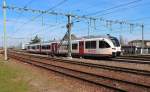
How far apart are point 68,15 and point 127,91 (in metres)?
26.6

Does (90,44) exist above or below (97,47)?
above

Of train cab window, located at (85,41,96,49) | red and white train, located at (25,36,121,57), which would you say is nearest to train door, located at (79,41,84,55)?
red and white train, located at (25,36,121,57)

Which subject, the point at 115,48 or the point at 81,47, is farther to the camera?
the point at 81,47

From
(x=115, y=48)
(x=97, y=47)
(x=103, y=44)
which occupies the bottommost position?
(x=115, y=48)

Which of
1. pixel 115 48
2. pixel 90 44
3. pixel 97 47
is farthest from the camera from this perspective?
pixel 90 44

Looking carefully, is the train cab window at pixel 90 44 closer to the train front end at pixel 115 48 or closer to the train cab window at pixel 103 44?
the train cab window at pixel 103 44

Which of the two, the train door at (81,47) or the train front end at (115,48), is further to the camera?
the train door at (81,47)

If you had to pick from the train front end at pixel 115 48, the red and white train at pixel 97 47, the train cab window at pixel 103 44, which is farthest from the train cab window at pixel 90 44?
the train front end at pixel 115 48

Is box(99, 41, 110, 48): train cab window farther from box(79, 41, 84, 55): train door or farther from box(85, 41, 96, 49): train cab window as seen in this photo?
box(79, 41, 84, 55): train door

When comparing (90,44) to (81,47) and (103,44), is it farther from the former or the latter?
(103,44)

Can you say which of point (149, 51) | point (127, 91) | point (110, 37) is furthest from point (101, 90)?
point (149, 51)

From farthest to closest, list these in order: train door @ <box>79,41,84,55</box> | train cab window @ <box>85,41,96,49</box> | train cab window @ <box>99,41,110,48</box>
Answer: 1. train door @ <box>79,41,84,55</box>
2. train cab window @ <box>85,41,96,49</box>
3. train cab window @ <box>99,41,110,48</box>

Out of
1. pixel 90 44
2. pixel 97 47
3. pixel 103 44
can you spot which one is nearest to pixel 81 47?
pixel 90 44

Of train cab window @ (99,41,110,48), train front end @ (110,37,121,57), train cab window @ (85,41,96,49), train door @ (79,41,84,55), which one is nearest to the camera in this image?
train cab window @ (99,41,110,48)
